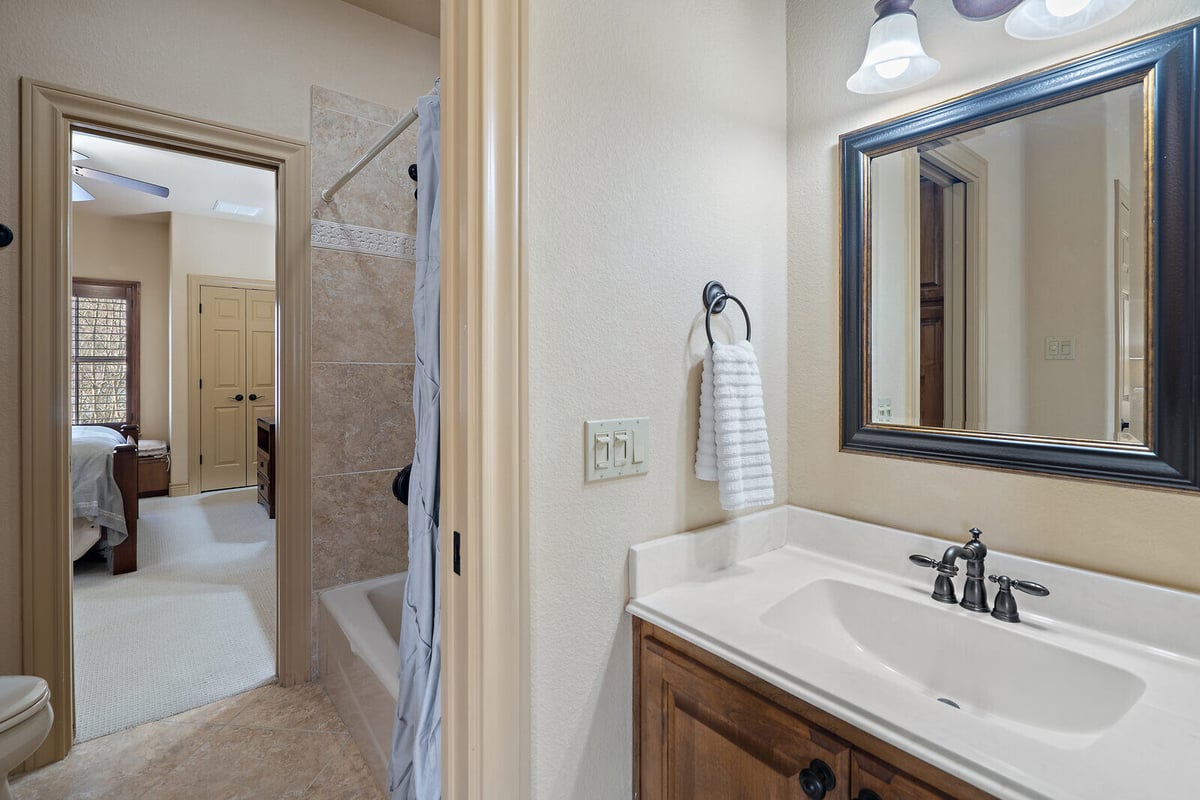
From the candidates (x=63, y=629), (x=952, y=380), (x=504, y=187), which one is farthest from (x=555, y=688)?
(x=63, y=629)

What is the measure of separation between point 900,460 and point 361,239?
2.03m

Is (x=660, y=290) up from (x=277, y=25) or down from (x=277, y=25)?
down

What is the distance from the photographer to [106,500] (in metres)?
3.10

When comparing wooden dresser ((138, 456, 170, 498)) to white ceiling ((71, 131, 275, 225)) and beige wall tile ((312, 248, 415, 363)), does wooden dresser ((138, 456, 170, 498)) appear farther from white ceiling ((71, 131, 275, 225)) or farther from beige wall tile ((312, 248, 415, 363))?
beige wall tile ((312, 248, 415, 363))

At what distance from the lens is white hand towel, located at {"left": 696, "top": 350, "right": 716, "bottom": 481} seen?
1.11 meters

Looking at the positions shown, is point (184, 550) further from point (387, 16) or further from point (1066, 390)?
point (1066, 390)

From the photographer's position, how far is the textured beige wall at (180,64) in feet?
5.28

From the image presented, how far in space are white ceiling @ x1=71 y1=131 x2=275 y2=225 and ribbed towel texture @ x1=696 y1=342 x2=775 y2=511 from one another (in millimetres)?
3569

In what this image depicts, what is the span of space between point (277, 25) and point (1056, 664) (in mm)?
2819

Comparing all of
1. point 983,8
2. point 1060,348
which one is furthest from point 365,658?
point 983,8

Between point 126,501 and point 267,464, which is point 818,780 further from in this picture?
point 267,464

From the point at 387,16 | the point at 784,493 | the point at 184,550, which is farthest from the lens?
the point at 184,550

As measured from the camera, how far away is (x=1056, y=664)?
2.81 ft

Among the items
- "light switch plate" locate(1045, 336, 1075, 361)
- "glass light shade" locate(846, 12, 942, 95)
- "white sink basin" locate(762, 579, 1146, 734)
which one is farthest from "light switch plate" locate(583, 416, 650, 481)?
"glass light shade" locate(846, 12, 942, 95)
